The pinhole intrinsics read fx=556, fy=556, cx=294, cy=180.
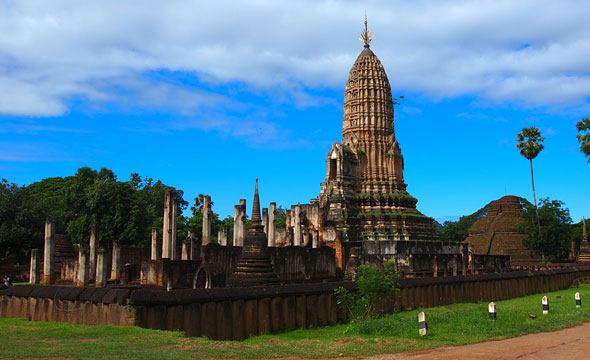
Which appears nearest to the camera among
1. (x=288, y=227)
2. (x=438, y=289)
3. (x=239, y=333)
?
(x=239, y=333)

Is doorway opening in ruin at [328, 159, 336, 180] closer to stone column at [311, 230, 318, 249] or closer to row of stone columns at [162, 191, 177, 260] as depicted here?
stone column at [311, 230, 318, 249]

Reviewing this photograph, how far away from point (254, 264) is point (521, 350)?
35.6 feet

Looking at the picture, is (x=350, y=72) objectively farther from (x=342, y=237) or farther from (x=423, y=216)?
(x=342, y=237)

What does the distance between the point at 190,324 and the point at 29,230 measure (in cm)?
3547

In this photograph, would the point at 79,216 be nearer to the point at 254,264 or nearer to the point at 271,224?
the point at 271,224

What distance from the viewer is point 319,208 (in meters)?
41.7

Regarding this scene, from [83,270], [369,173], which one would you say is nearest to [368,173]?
[369,173]

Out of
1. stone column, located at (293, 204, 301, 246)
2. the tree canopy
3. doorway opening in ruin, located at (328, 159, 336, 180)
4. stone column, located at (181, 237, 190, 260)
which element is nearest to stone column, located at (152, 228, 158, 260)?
stone column, located at (181, 237, 190, 260)

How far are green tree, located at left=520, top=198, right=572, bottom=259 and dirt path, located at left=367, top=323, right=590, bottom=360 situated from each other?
48.7 meters

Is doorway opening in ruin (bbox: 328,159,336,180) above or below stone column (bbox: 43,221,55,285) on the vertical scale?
above

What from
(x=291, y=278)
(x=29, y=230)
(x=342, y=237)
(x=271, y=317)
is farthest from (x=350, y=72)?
(x=271, y=317)

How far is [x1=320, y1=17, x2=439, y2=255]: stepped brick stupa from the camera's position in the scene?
4384cm

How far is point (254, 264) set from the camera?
66.9 feet

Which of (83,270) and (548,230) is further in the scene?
(548,230)
